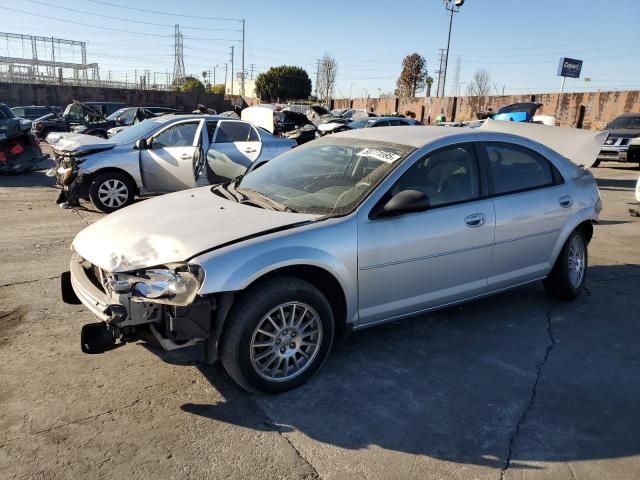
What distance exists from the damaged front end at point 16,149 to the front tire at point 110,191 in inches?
203

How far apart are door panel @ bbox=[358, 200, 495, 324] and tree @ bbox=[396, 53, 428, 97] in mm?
73722

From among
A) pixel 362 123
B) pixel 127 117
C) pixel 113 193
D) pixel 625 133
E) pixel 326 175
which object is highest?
pixel 625 133

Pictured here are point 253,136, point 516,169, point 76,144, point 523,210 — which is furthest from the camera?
point 253,136

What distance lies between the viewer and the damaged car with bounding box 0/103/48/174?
1164 centimetres

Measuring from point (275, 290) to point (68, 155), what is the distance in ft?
21.4

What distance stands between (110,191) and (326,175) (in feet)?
18.0

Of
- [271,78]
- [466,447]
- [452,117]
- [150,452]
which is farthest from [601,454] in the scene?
[271,78]

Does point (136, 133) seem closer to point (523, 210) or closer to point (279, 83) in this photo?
point (523, 210)

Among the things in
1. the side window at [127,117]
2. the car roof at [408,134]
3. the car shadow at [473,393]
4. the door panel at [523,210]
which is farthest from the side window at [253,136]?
the side window at [127,117]

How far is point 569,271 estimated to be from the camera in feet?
15.7

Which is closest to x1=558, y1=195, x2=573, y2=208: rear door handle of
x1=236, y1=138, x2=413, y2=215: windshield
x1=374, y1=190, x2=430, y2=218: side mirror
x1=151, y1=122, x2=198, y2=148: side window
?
x1=236, y1=138, x2=413, y2=215: windshield

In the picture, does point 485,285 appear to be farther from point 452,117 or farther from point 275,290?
point 452,117

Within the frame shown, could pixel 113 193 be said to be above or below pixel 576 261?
below

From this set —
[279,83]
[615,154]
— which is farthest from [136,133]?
[279,83]
